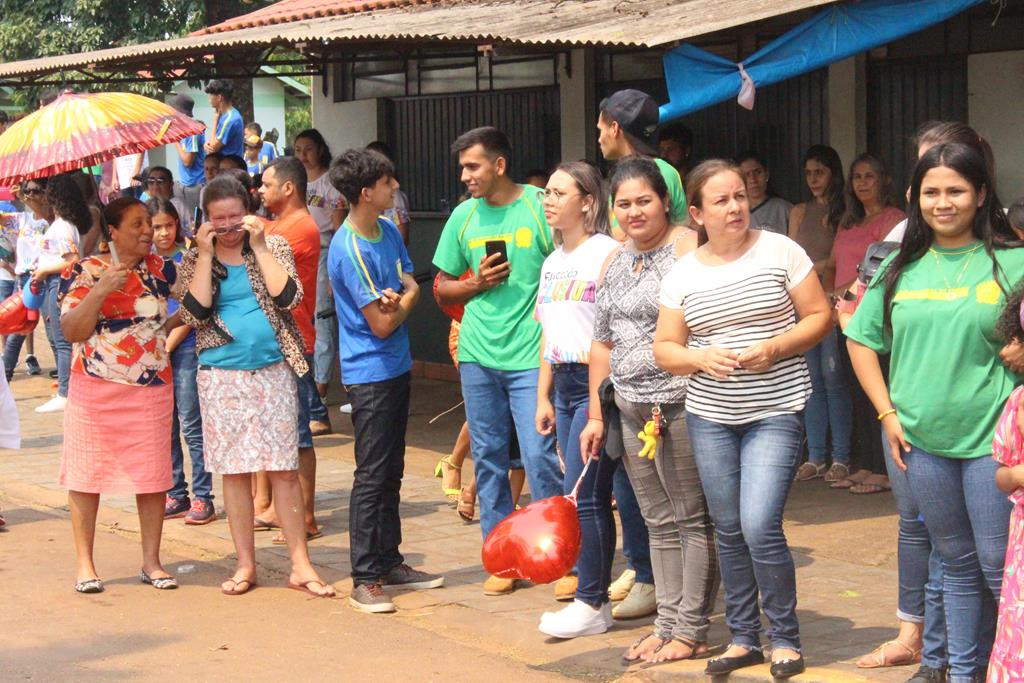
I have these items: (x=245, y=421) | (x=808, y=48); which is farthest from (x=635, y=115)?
(x=245, y=421)

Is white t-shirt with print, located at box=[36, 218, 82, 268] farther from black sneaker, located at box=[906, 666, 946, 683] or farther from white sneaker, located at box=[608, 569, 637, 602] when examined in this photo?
black sneaker, located at box=[906, 666, 946, 683]

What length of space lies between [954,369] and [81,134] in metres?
4.07


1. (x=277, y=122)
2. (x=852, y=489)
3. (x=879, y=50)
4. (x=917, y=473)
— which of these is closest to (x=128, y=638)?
(x=917, y=473)

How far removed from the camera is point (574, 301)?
6125mm

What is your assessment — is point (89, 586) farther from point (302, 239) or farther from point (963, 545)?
point (963, 545)

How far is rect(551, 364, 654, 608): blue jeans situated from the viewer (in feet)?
19.6

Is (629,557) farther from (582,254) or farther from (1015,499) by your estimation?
(1015,499)

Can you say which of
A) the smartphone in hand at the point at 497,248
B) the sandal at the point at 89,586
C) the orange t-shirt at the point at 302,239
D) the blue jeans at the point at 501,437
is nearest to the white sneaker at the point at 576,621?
the blue jeans at the point at 501,437

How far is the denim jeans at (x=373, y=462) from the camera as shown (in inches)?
262

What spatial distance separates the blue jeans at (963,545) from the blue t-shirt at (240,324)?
3157 millimetres

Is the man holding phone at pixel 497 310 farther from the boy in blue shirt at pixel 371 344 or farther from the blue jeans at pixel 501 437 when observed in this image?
the boy in blue shirt at pixel 371 344

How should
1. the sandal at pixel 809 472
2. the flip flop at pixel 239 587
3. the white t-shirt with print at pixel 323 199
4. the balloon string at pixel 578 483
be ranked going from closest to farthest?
1. the balloon string at pixel 578 483
2. the flip flop at pixel 239 587
3. the sandal at pixel 809 472
4. the white t-shirt with print at pixel 323 199

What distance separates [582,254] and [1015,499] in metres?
2.27

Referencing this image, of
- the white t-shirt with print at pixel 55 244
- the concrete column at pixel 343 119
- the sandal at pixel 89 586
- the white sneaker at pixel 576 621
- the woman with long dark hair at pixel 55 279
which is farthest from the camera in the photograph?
the concrete column at pixel 343 119
